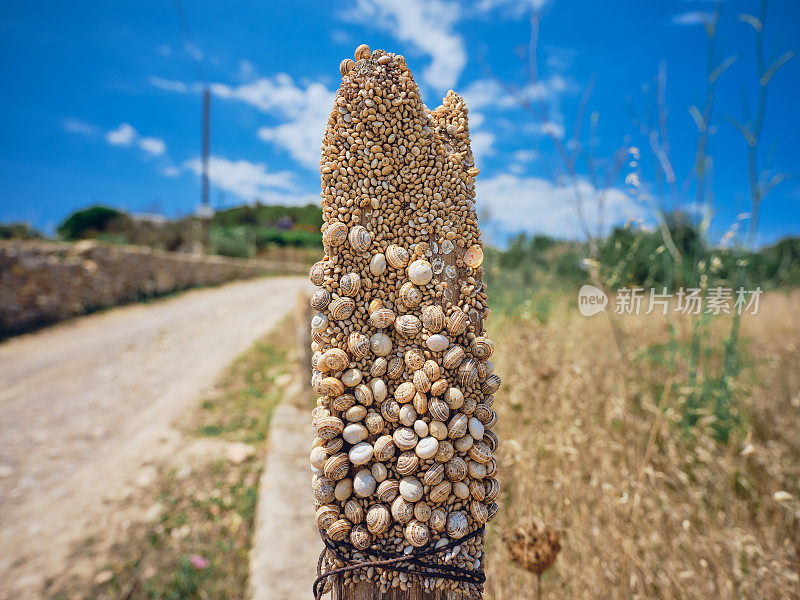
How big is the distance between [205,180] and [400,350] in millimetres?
18486

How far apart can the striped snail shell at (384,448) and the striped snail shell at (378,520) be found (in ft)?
0.39

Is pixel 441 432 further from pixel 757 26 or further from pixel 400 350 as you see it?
pixel 757 26

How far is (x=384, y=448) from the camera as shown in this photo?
106cm

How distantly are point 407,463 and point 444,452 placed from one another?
10 cm

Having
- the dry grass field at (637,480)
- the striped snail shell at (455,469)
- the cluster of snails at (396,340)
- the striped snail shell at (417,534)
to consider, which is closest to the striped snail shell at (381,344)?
the cluster of snails at (396,340)

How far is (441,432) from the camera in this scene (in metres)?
1.06

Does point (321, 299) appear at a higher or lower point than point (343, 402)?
higher

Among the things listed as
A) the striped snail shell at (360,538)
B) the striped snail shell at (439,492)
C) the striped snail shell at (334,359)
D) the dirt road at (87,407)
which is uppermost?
the striped snail shell at (334,359)

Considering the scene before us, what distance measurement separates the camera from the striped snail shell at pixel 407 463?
3.45 ft

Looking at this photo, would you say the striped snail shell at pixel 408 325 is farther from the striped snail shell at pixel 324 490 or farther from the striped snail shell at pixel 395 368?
the striped snail shell at pixel 324 490

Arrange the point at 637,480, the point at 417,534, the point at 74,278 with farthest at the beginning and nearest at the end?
the point at 74,278 < the point at 637,480 < the point at 417,534

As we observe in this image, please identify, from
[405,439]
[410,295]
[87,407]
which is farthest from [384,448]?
[87,407]

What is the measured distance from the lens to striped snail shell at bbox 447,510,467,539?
1.08m

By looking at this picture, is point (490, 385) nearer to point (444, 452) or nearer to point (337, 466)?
point (444, 452)
